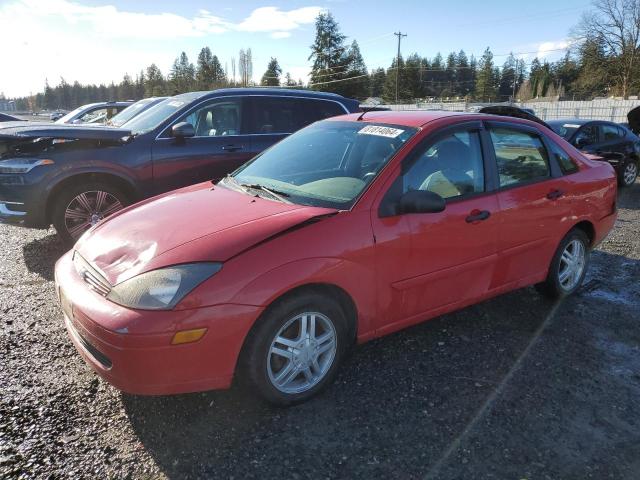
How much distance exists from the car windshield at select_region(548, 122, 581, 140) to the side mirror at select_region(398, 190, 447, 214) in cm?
882

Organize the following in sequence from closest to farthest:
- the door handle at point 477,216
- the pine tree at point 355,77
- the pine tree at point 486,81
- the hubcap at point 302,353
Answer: the hubcap at point 302,353
the door handle at point 477,216
the pine tree at point 355,77
the pine tree at point 486,81

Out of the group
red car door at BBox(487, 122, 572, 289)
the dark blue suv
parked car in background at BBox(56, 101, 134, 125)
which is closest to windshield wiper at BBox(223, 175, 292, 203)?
red car door at BBox(487, 122, 572, 289)

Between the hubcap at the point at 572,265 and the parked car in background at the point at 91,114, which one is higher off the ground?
the parked car in background at the point at 91,114

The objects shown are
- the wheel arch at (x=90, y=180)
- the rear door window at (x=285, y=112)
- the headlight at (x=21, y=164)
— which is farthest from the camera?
the rear door window at (x=285, y=112)

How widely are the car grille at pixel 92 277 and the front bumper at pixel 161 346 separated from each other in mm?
57

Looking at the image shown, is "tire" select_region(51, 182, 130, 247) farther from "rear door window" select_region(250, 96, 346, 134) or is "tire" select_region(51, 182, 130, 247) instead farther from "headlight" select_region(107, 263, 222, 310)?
"headlight" select_region(107, 263, 222, 310)

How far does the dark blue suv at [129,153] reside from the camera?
212 inches

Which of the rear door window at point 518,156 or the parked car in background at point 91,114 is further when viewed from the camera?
the parked car in background at point 91,114

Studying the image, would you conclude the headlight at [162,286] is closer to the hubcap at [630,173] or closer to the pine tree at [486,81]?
the hubcap at [630,173]

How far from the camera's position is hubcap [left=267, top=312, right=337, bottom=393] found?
8.95ft

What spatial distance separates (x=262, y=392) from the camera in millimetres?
2682

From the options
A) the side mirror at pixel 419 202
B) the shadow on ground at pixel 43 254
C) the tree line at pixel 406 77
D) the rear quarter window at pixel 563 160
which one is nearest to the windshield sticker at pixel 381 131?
the side mirror at pixel 419 202

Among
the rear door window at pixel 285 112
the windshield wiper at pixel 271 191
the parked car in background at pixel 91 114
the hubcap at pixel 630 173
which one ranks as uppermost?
the parked car in background at pixel 91 114

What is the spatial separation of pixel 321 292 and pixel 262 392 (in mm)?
622
